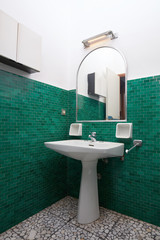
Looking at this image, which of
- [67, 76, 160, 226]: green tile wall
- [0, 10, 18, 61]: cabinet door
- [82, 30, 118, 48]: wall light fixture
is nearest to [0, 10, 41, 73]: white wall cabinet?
[0, 10, 18, 61]: cabinet door

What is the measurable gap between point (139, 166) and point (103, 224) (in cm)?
64

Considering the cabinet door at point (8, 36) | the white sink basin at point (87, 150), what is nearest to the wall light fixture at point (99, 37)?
the cabinet door at point (8, 36)

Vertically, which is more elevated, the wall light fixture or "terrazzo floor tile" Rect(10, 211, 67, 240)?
the wall light fixture

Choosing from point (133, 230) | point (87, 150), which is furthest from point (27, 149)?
point (133, 230)

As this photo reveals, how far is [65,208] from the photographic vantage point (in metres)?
1.71

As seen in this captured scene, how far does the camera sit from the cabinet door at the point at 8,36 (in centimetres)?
120

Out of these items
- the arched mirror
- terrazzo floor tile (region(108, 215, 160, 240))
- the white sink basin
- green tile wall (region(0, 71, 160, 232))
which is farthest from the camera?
the arched mirror

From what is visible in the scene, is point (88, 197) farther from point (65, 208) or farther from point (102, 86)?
point (102, 86)

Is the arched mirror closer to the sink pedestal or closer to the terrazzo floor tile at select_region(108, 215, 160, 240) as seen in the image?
the sink pedestal

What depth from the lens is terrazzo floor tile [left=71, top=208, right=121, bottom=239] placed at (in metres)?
1.32

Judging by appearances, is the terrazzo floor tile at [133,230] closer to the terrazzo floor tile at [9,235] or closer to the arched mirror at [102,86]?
the terrazzo floor tile at [9,235]

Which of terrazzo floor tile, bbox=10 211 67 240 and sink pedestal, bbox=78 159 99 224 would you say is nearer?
terrazzo floor tile, bbox=10 211 67 240

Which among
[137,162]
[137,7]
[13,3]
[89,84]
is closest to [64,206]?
[137,162]

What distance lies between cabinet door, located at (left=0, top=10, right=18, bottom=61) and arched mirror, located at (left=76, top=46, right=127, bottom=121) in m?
0.90
